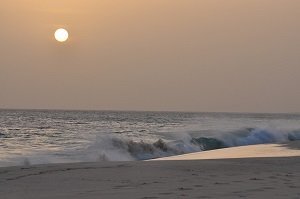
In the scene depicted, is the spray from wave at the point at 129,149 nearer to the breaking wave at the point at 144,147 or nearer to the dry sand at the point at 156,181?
the breaking wave at the point at 144,147

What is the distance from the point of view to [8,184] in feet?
30.3

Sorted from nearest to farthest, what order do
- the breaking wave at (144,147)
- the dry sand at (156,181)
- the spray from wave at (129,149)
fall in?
the dry sand at (156,181), the spray from wave at (129,149), the breaking wave at (144,147)

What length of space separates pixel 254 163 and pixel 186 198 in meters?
6.30

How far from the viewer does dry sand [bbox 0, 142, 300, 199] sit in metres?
7.71

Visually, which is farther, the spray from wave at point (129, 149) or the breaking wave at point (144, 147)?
the breaking wave at point (144, 147)

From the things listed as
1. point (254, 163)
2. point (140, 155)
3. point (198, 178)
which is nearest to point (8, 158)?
point (140, 155)

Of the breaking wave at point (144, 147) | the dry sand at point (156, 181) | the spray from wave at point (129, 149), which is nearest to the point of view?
the dry sand at point (156, 181)

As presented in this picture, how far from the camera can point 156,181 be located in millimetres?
9172

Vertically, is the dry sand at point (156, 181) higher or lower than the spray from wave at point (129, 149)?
higher

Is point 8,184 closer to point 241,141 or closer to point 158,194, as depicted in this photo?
point 158,194

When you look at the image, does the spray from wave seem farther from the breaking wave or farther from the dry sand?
the dry sand

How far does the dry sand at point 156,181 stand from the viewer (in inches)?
303

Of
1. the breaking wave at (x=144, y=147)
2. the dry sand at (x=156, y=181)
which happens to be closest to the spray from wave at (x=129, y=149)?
the breaking wave at (x=144, y=147)

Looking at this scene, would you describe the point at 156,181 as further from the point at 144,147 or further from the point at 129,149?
the point at 144,147
